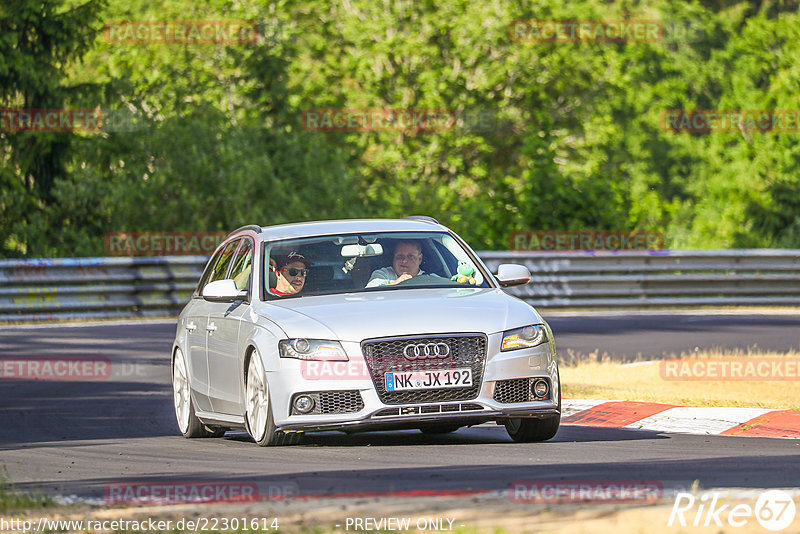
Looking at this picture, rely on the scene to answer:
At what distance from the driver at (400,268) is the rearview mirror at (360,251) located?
0.43ft

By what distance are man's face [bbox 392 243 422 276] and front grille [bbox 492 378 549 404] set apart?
132 cm

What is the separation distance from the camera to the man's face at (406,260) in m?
10.5

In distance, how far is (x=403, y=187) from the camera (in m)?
36.0

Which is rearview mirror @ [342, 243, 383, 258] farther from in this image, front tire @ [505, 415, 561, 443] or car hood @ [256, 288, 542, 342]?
front tire @ [505, 415, 561, 443]

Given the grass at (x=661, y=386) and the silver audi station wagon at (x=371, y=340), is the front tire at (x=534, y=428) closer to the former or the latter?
the silver audi station wagon at (x=371, y=340)

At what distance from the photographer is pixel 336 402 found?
934 centimetres

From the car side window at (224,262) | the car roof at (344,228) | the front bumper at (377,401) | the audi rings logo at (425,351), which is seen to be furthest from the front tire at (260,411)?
the car side window at (224,262)

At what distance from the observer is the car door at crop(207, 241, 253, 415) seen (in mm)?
10281

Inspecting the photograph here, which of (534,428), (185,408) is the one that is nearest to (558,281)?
(185,408)

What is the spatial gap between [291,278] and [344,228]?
614 mm

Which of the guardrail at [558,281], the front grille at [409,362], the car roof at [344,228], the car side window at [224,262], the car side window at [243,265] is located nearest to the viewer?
the front grille at [409,362]

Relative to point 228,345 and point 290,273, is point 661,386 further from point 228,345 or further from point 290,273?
point 228,345

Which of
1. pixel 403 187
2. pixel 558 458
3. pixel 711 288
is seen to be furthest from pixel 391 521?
pixel 403 187

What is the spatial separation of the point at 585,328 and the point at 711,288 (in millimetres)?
5026
